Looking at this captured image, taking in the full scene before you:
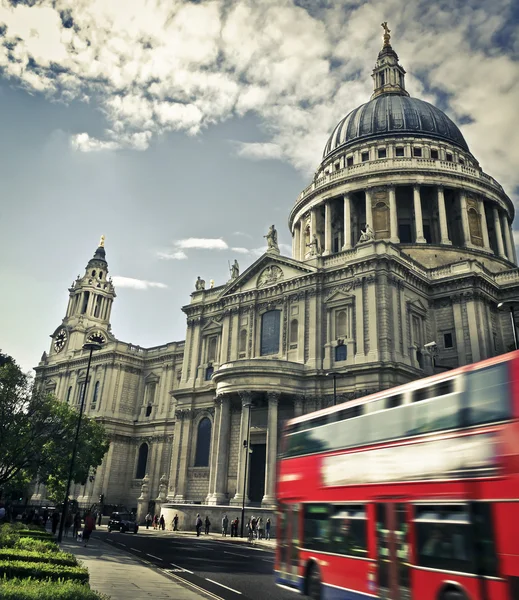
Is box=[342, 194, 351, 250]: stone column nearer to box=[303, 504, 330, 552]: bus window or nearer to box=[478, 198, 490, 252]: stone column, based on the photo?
box=[478, 198, 490, 252]: stone column

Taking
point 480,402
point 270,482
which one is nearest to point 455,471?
point 480,402

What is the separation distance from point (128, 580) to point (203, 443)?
32.4 metres

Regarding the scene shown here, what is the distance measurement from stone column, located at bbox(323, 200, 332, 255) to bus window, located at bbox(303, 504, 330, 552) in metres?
47.3

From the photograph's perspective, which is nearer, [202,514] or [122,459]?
[202,514]

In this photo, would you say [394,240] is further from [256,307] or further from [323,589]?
[323,589]

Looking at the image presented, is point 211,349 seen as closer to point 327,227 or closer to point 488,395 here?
point 327,227

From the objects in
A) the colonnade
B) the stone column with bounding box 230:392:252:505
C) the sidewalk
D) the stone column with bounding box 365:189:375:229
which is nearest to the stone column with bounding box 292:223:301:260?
the colonnade

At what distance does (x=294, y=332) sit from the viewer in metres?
45.4

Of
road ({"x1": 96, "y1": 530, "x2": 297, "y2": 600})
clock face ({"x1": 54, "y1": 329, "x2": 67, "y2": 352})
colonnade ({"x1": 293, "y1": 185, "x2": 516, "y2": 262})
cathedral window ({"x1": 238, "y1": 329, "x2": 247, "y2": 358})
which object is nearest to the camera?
road ({"x1": 96, "y1": 530, "x2": 297, "y2": 600})

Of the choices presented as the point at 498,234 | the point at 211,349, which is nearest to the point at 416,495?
the point at 211,349

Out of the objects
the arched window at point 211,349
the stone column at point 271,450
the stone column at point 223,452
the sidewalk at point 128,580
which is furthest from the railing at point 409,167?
the sidewalk at point 128,580

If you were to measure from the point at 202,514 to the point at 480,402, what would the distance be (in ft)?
115

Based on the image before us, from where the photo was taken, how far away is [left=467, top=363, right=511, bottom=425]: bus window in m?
9.60

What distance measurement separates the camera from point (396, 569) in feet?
35.7
